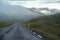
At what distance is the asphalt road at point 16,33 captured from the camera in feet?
7.97

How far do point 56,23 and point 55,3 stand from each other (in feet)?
1.25

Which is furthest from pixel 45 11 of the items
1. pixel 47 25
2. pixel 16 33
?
pixel 16 33

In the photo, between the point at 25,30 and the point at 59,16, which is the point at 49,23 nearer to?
the point at 59,16

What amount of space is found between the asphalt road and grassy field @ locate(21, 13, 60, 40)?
Result: 0.32ft

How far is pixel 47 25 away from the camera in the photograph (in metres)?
2.54

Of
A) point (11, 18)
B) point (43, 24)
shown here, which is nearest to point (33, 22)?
point (43, 24)

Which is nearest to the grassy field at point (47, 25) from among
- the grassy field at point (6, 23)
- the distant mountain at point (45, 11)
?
the distant mountain at point (45, 11)

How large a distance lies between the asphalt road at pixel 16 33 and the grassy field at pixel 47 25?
3.9 inches

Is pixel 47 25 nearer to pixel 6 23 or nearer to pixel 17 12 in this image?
pixel 17 12

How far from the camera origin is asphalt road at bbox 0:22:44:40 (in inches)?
95.7

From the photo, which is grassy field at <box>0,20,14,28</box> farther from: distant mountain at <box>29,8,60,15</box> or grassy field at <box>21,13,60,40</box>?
distant mountain at <box>29,8,60,15</box>

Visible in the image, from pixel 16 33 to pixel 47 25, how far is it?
588mm

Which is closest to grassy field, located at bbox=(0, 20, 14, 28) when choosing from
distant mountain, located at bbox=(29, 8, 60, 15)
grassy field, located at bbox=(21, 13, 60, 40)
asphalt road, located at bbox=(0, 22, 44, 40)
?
asphalt road, located at bbox=(0, 22, 44, 40)

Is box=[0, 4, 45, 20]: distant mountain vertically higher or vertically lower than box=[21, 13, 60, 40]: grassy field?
higher
